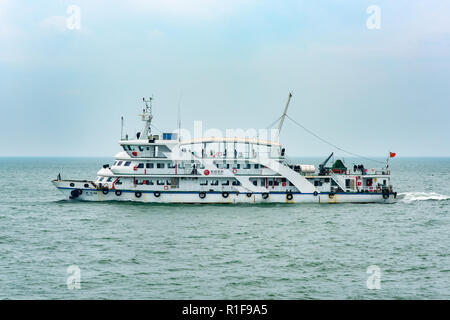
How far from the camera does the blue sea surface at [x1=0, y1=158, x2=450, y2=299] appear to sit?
75.6 ft

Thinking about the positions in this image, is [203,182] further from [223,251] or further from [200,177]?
[223,251]

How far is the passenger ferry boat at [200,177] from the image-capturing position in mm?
45750

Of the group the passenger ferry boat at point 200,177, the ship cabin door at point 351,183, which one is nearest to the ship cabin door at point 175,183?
the passenger ferry boat at point 200,177

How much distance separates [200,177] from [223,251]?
17120 mm

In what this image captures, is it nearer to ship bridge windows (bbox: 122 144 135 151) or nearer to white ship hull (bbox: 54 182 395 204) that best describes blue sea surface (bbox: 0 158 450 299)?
white ship hull (bbox: 54 182 395 204)

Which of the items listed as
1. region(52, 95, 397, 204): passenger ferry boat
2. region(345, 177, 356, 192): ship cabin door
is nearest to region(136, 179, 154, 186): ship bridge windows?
→ region(52, 95, 397, 204): passenger ferry boat

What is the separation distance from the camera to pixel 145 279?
24.1m

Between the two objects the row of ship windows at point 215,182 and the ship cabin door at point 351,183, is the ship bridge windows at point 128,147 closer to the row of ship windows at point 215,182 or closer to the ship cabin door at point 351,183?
the row of ship windows at point 215,182

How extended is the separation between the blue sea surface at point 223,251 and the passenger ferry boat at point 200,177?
1.25 meters

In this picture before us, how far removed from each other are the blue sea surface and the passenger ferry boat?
4.11 feet

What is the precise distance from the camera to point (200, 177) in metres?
46.4
